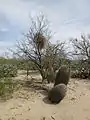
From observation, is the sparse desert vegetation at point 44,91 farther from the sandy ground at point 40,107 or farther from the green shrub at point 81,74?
Result: the green shrub at point 81,74

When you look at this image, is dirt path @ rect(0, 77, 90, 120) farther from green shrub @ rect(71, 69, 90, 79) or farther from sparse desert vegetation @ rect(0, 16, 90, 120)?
green shrub @ rect(71, 69, 90, 79)

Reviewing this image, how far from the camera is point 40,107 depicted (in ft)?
34.0

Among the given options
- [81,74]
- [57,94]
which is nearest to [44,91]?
[57,94]

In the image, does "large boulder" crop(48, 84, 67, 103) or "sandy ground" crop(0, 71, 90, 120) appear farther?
"large boulder" crop(48, 84, 67, 103)

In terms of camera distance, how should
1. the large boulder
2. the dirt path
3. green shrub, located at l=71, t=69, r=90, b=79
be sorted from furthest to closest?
green shrub, located at l=71, t=69, r=90, b=79
the large boulder
the dirt path

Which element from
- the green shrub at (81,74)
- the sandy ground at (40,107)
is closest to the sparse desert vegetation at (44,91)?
the sandy ground at (40,107)

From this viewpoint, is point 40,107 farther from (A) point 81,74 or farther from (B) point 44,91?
(A) point 81,74

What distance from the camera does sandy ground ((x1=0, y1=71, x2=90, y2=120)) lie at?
9.42 metres

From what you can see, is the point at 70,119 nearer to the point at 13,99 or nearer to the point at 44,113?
the point at 44,113

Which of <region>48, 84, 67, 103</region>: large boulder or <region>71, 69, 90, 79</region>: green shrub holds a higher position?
<region>48, 84, 67, 103</region>: large boulder

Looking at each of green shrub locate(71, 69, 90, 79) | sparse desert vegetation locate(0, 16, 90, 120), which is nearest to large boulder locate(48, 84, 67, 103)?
sparse desert vegetation locate(0, 16, 90, 120)

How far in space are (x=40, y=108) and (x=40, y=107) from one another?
111 millimetres

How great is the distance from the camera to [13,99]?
10703 millimetres

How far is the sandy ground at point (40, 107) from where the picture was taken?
30.9 feet
